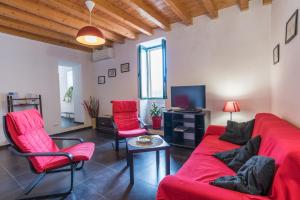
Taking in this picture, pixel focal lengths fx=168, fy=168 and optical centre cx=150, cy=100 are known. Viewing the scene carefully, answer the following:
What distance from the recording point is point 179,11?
10.4ft

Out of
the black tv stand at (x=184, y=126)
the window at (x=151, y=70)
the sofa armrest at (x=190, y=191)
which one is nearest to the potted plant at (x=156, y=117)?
the window at (x=151, y=70)

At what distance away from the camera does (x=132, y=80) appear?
4879 mm

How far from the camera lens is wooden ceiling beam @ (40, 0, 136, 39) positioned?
2.84m

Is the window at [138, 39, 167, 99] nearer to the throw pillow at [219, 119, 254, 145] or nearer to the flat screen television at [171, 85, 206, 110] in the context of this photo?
the flat screen television at [171, 85, 206, 110]

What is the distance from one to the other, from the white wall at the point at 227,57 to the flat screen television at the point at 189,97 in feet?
1.06

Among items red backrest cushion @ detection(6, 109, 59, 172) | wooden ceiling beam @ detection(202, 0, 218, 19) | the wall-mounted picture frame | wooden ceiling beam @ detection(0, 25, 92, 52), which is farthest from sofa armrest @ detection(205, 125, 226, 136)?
wooden ceiling beam @ detection(0, 25, 92, 52)

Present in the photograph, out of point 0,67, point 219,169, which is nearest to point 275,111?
point 219,169

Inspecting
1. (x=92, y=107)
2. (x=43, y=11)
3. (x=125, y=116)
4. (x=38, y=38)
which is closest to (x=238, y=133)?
(x=125, y=116)

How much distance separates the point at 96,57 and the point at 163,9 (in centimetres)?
298

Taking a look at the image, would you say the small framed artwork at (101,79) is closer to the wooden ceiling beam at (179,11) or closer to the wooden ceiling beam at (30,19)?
the wooden ceiling beam at (30,19)

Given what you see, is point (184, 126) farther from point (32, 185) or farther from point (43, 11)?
point (43, 11)

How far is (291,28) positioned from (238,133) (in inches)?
57.5

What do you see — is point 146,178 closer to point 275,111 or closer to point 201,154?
point 201,154

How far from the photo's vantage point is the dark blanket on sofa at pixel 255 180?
1036 millimetres
